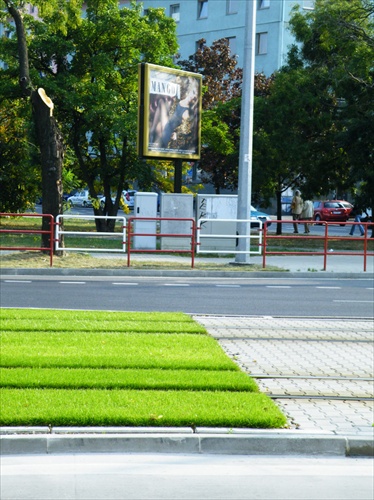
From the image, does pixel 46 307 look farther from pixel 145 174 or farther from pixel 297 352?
pixel 145 174

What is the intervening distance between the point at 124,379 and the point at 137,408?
3.73ft

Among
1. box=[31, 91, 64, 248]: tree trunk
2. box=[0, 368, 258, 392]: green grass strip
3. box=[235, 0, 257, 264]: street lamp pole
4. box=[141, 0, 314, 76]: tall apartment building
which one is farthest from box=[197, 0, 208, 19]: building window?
box=[0, 368, 258, 392]: green grass strip

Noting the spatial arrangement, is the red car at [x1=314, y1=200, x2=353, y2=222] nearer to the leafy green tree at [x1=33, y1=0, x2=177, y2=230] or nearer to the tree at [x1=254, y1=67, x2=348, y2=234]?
the tree at [x1=254, y1=67, x2=348, y2=234]

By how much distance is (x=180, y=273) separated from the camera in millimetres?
21891

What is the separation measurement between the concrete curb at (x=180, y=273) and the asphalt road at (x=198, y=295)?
0.41 m

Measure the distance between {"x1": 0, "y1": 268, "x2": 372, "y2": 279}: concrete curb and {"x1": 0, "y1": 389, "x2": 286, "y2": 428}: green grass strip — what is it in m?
13.6

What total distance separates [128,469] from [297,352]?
4861mm

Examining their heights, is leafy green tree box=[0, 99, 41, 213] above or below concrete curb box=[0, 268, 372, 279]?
above

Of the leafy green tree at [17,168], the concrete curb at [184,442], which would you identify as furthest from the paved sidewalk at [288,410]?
the leafy green tree at [17,168]

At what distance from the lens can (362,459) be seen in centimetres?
665

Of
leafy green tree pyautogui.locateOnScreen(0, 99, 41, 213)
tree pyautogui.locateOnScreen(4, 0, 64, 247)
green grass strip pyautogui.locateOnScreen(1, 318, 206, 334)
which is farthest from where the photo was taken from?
leafy green tree pyautogui.locateOnScreen(0, 99, 41, 213)

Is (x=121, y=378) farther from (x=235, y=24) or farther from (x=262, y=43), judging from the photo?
(x=235, y=24)

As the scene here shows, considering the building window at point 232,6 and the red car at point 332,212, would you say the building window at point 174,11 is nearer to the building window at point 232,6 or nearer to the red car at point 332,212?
the building window at point 232,6

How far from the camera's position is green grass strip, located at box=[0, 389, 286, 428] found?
6.93m
